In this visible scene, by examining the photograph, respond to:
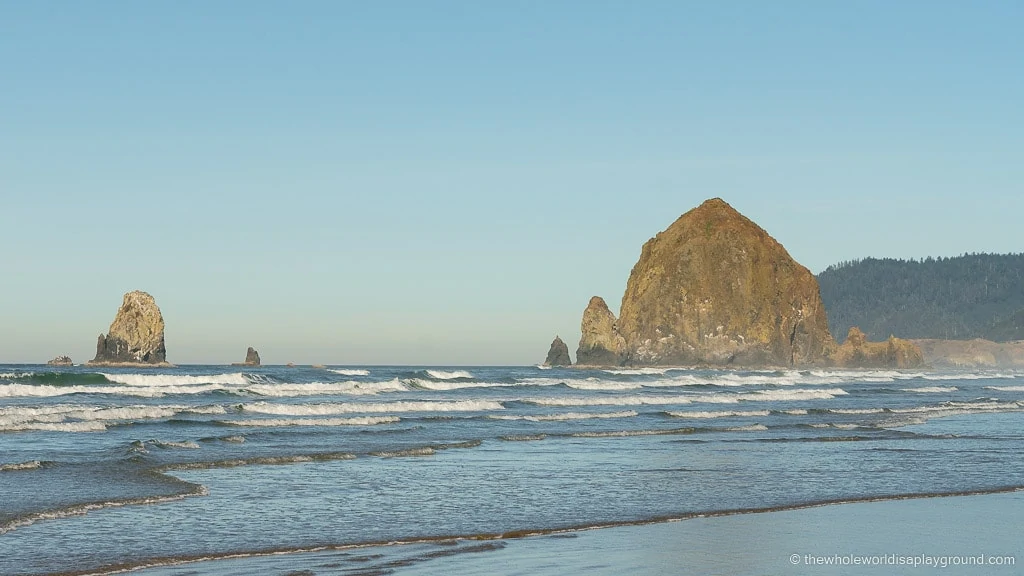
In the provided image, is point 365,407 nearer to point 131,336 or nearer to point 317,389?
point 317,389

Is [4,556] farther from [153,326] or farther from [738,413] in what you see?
[153,326]

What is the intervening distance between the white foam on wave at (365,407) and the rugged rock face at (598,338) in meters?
107

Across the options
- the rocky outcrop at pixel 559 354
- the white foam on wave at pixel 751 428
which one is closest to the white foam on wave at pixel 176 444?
the white foam on wave at pixel 751 428

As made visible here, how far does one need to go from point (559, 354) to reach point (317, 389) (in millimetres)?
112418

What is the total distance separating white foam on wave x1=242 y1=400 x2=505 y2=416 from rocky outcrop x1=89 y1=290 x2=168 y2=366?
262 ft

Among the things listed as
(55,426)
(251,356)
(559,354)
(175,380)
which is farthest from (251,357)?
(55,426)

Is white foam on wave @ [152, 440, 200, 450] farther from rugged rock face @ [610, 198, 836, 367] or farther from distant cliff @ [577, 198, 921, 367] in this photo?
rugged rock face @ [610, 198, 836, 367]

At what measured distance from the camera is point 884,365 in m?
169

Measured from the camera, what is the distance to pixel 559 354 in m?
166

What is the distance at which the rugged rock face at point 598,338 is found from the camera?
151125mm

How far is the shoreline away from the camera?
1172 cm

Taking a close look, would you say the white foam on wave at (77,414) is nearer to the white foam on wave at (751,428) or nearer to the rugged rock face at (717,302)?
the white foam on wave at (751,428)

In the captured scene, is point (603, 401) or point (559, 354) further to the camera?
point (559, 354)

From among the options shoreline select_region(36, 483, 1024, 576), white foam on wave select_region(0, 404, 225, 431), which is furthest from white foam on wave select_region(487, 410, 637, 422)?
shoreline select_region(36, 483, 1024, 576)
